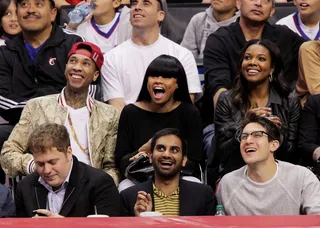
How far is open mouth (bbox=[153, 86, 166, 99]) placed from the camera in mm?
6699

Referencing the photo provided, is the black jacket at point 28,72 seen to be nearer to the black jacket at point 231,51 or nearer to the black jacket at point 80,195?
the black jacket at point 231,51

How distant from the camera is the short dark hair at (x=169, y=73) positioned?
6785 millimetres

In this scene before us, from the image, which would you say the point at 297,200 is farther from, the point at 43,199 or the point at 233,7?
the point at 233,7

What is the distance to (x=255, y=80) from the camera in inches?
266

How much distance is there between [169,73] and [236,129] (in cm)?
A: 60

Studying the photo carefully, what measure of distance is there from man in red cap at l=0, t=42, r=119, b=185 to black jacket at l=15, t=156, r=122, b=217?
554 millimetres

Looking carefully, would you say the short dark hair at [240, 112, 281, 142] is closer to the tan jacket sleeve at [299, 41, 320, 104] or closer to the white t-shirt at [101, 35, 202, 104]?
the tan jacket sleeve at [299, 41, 320, 104]

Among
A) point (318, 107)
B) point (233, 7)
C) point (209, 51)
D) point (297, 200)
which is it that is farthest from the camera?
point (233, 7)

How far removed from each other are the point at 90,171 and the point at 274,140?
1081 mm

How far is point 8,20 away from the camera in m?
8.15

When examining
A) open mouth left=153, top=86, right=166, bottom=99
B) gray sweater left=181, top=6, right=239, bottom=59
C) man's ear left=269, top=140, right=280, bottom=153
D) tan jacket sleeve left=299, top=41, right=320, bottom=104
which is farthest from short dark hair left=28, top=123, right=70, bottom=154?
gray sweater left=181, top=6, right=239, bottom=59

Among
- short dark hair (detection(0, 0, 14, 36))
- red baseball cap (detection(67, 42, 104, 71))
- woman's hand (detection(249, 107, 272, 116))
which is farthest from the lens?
short dark hair (detection(0, 0, 14, 36))

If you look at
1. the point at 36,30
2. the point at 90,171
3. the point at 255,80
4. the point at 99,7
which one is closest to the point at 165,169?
the point at 90,171

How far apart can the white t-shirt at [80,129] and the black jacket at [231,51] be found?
0.93 m
